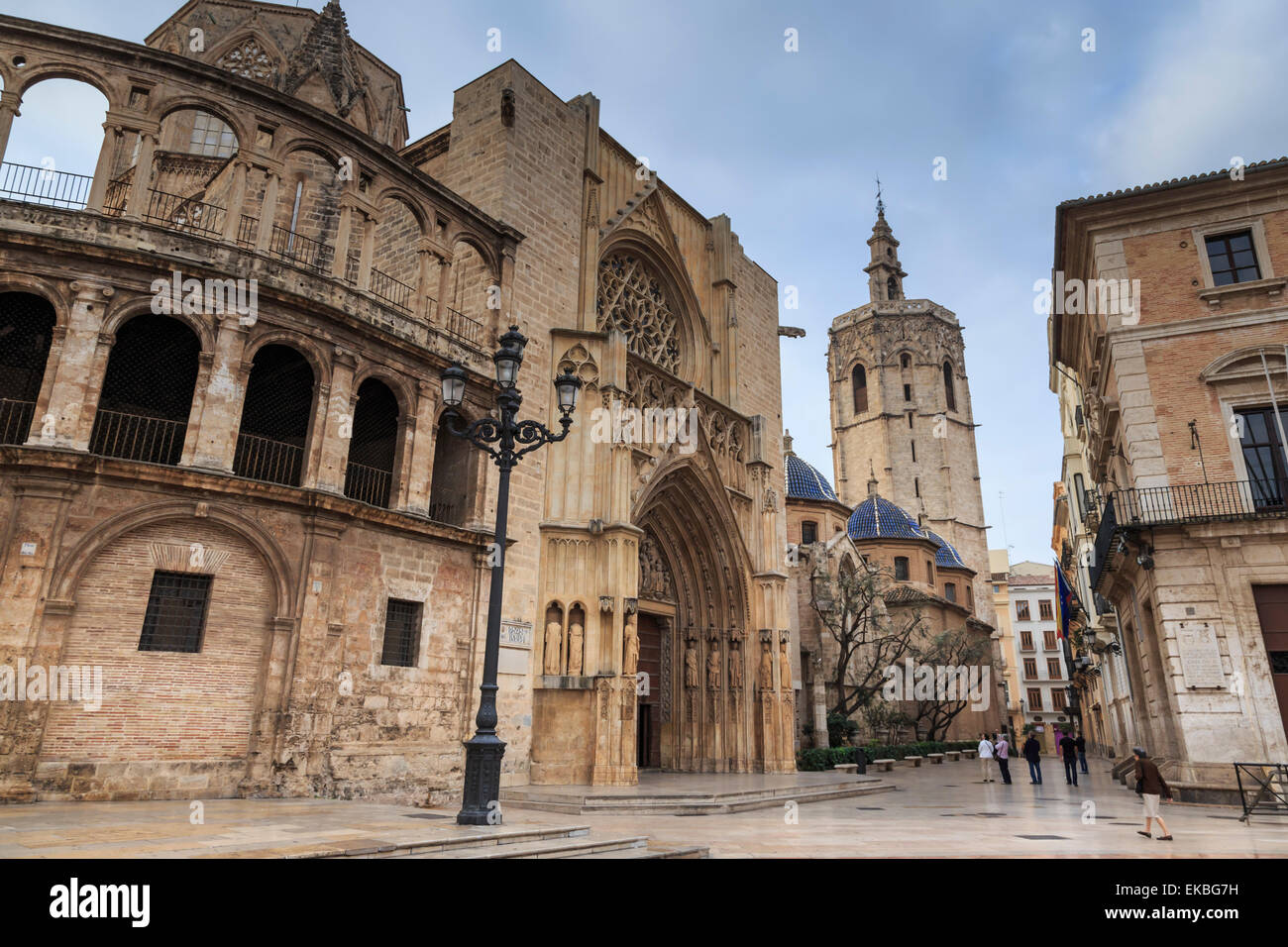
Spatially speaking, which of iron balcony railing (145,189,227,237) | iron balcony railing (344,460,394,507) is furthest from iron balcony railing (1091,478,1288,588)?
iron balcony railing (145,189,227,237)

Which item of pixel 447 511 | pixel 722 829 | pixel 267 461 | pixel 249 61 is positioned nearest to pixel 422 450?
pixel 447 511

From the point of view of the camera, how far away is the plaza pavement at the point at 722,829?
6836mm

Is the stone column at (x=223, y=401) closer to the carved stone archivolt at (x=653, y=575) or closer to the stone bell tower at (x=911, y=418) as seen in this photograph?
the carved stone archivolt at (x=653, y=575)

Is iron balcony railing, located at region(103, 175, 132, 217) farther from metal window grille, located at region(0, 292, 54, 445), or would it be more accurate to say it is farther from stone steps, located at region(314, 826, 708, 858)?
stone steps, located at region(314, 826, 708, 858)

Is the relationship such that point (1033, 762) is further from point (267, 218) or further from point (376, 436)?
point (267, 218)

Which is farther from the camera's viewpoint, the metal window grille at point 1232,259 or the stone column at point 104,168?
the metal window grille at point 1232,259

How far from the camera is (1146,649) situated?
17.0 m

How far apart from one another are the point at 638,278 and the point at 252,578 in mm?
14865

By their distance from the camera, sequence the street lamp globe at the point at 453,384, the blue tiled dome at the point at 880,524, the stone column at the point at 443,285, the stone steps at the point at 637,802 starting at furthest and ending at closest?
the blue tiled dome at the point at 880,524 < the stone column at the point at 443,285 < the stone steps at the point at 637,802 < the street lamp globe at the point at 453,384

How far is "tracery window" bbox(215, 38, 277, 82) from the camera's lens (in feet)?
78.5

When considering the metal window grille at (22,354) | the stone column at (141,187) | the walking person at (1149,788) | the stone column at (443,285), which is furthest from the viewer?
the stone column at (443,285)

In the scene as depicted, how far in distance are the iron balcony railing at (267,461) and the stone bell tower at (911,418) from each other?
48.7m

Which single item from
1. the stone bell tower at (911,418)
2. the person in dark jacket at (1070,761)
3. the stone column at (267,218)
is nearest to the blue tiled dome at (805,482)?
the stone bell tower at (911,418)

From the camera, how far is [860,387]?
6512 centimetres
